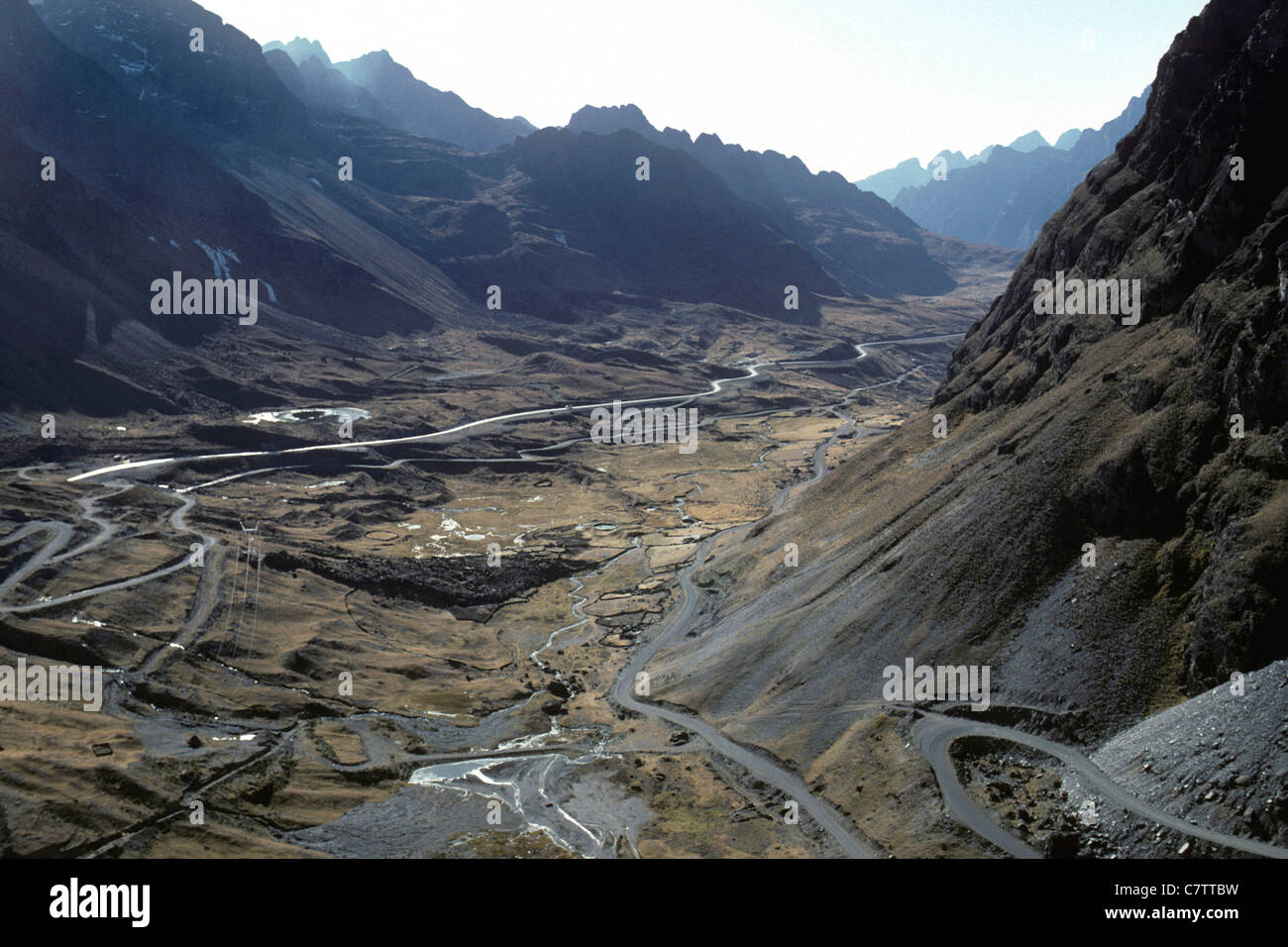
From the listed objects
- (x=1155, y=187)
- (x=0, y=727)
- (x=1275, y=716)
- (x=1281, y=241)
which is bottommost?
(x=0, y=727)

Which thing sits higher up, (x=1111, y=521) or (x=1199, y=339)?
(x=1199, y=339)

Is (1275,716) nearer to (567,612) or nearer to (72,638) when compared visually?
(567,612)

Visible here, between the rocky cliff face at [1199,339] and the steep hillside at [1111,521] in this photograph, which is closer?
the rocky cliff face at [1199,339]

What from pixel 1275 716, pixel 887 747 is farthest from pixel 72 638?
pixel 1275 716

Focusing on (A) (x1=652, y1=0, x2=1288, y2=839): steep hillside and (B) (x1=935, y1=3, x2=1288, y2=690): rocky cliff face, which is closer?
(B) (x1=935, y1=3, x2=1288, y2=690): rocky cliff face

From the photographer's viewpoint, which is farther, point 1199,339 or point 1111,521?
point 1199,339

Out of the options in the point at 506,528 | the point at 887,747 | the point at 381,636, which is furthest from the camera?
the point at 506,528
